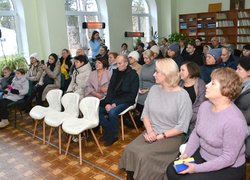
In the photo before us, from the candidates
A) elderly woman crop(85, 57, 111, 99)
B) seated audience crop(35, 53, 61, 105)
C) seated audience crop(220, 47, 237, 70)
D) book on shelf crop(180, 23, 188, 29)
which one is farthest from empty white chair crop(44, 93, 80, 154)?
book on shelf crop(180, 23, 188, 29)

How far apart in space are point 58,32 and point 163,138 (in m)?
5.60

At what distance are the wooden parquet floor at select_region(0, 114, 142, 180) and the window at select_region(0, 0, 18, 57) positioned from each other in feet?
12.2

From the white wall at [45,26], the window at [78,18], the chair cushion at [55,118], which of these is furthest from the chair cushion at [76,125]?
the window at [78,18]

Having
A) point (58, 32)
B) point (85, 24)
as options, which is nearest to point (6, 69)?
point (58, 32)

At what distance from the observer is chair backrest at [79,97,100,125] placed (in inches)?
127

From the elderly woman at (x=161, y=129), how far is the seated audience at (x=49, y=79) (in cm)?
330

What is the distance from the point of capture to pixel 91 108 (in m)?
3.30

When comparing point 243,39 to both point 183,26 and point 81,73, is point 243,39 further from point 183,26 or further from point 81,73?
point 81,73

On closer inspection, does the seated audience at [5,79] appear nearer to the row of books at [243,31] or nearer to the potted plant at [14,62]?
the potted plant at [14,62]

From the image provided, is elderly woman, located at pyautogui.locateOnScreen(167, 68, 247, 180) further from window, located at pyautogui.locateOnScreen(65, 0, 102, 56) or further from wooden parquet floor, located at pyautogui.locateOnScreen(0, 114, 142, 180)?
window, located at pyautogui.locateOnScreen(65, 0, 102, 56)

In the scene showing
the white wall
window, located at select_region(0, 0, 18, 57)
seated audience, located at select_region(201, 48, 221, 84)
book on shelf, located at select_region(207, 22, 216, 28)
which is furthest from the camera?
book on shelf, located at select_region(207, 22, 216, 28)

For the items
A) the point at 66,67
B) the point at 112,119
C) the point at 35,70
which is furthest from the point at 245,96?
the point at 35,70

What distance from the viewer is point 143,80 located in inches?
169

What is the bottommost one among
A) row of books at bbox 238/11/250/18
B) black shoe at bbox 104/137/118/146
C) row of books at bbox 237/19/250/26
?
black shoe at bbox 104/137/118/146
